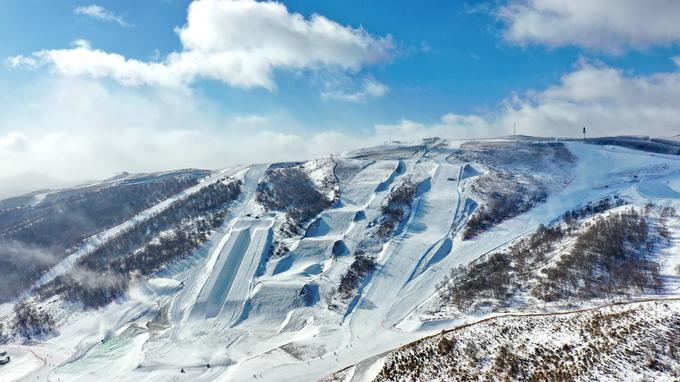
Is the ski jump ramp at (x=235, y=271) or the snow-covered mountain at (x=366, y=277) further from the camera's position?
the ski jump ramp at (x=235, y=271)

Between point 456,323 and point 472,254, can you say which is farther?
point 472,254

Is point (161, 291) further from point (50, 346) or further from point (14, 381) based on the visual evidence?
point (14, 381)

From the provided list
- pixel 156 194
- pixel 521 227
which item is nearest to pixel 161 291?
pixel 521 227

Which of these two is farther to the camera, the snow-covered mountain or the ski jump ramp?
the ski jump ramp

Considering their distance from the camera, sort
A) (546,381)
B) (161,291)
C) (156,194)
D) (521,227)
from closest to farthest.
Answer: (546,381) < (161,291) < (521,227) < (156,194)
